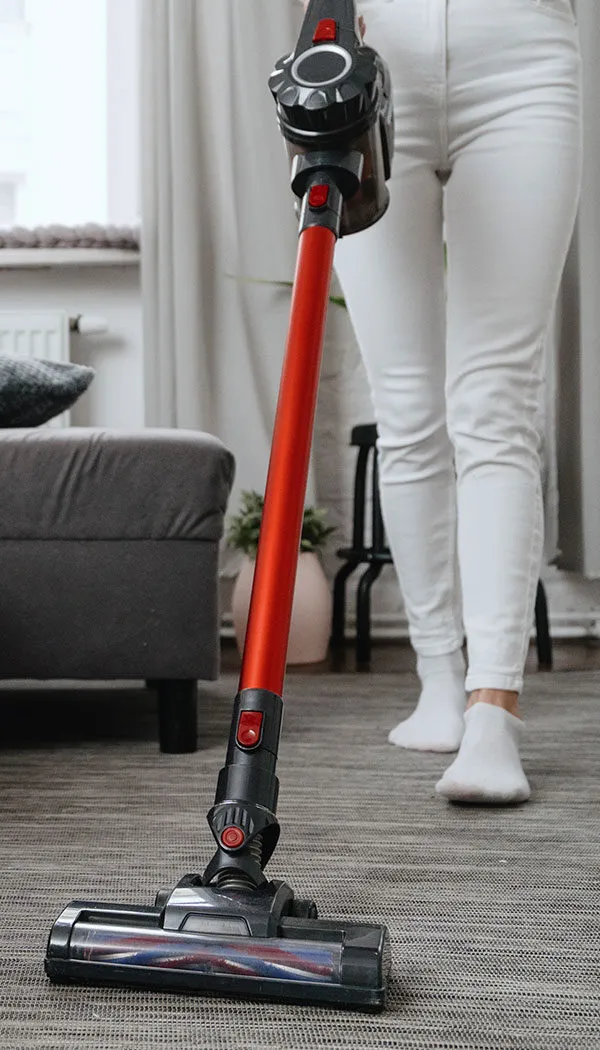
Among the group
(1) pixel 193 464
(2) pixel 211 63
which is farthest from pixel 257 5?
(1) pixel 193 464

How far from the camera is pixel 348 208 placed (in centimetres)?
89

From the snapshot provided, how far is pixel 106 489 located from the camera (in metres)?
1.32

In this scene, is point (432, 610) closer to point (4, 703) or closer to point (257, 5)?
point (4, 703)

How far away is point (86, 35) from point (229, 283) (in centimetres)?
82

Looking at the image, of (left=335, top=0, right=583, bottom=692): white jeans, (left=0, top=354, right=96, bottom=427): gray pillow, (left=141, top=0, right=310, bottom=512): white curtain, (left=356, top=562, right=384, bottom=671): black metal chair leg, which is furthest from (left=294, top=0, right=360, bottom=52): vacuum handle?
(left=141, top=0, right=310, bottom=512): white curtain

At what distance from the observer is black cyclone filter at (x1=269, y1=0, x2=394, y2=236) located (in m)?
0.77

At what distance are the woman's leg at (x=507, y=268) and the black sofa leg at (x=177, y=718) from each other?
15.0 inches

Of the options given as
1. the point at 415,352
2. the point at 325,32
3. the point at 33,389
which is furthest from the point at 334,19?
the point at 33,389

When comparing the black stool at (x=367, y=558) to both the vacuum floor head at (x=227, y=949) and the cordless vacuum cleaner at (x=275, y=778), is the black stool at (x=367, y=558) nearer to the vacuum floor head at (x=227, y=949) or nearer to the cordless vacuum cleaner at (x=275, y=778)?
the cordless vacuum cleaner at (x=275, y=778)

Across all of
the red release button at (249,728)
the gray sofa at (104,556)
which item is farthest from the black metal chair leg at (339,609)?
the red release button at (249,728)

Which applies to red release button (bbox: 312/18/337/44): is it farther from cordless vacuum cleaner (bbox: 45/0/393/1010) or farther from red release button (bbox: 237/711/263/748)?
red release button (bbox: 237/711/263/748)

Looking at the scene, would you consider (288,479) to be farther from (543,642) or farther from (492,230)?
(543,642)

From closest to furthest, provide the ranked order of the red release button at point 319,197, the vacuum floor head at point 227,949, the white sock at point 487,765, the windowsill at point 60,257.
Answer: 1. the vacuum floor head at point 227,949
2. the red release button at point 319,197
3. the white sock at point 487,765
4. the windowsill at point 60,257

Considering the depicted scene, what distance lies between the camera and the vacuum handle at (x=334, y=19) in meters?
0.81
